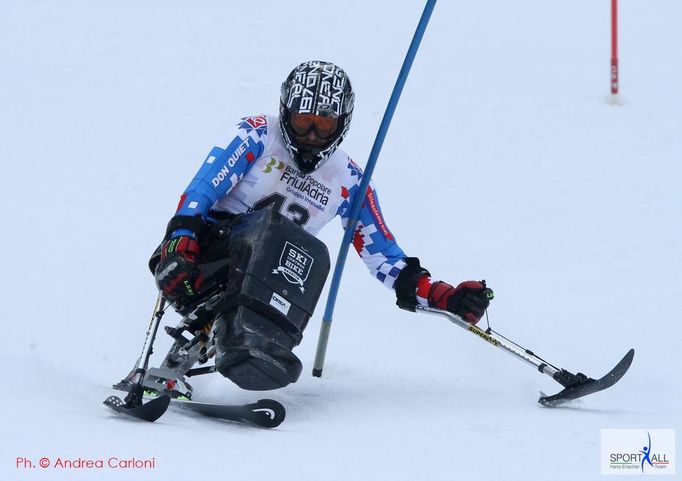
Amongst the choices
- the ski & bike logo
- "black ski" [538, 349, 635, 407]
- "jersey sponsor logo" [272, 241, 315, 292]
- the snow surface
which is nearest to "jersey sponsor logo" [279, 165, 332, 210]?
the snow surface

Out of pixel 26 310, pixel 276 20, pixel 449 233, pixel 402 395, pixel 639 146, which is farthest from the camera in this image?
pixel 276 20

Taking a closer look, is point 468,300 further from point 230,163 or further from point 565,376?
point 230,163

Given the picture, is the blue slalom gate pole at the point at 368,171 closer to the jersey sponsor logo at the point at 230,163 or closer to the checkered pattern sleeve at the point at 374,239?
the checkered pattern sleeve at the point at 374,239

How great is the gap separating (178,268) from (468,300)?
1903 millimetres

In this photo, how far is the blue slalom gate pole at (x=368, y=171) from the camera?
716 centimetres

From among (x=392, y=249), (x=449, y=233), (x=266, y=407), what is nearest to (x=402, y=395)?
(x=392, y=249)

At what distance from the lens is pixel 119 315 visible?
8523 mm

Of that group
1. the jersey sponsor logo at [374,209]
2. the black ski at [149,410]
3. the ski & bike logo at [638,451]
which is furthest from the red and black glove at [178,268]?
the ski & bike logo at [638,451]

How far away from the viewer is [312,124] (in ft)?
21.8

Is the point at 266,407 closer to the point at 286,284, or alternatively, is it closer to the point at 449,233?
the point at 286,284

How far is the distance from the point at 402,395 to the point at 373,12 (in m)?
9.22

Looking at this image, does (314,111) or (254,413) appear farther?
(314,111)

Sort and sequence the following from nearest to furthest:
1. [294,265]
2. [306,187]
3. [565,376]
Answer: [294,265], [565,376], [306,187]

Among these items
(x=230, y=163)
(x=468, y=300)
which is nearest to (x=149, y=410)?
(x=230, y=163)
